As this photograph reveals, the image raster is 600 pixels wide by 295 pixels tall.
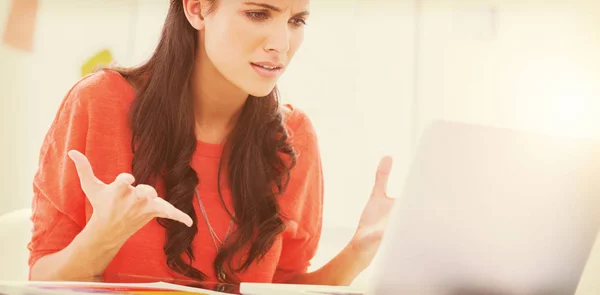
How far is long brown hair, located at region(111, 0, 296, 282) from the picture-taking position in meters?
1.21

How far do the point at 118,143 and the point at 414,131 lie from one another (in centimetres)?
155

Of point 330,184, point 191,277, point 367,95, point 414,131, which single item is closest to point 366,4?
point 367,95

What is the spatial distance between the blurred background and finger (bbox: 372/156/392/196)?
4.67 feet

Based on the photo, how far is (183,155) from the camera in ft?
4.06

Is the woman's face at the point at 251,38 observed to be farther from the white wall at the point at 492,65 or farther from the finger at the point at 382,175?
the white wall at the point at 492,65

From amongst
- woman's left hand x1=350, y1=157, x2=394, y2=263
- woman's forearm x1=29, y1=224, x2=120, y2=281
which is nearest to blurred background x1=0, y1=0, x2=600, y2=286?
woman's left hand x1=350, y1=157, x2=394, y2=263

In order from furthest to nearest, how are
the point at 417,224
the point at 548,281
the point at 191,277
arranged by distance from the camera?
the point at 191,277, the point at 548,281, the point at 417,224

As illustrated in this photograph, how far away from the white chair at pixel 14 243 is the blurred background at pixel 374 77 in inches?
52.1

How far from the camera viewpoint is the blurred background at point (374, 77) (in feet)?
8.23

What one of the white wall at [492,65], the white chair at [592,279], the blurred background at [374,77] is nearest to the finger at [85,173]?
the white chair at [592,279]

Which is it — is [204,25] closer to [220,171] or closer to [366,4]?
[220,171]

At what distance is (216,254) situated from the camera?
1.23 meters

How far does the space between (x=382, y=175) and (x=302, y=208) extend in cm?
33

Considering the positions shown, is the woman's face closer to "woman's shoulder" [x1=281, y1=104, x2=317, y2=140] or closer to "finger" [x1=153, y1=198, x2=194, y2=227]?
"woman's shoulder" [x1=281, y1=104, x2=317, y2=140]
